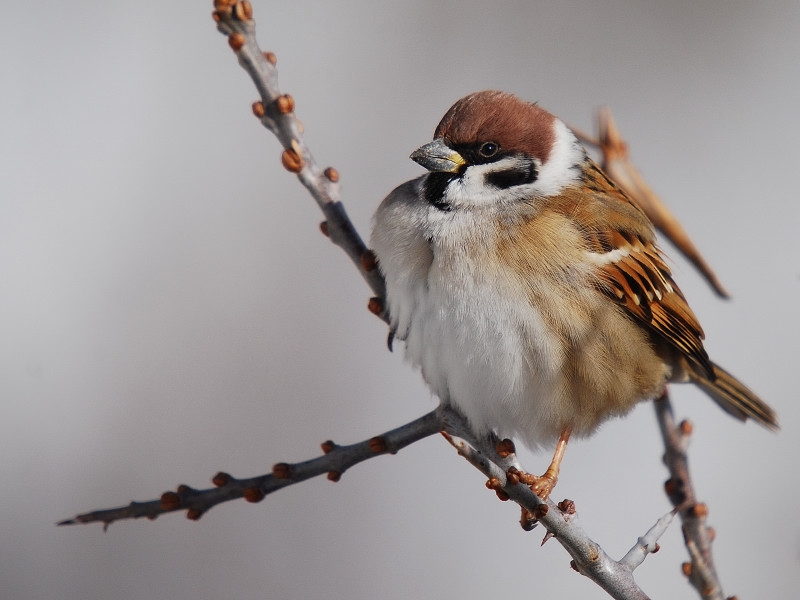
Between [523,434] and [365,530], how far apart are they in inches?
67.5

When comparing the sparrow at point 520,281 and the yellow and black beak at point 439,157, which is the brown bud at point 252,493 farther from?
the yellow and black beak at point 439,157

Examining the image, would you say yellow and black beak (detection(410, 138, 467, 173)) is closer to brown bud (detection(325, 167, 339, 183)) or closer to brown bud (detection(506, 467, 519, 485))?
brown bud (detection(325, 167, 339, 183))

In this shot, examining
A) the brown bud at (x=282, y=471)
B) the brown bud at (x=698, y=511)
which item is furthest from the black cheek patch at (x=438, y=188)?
the brown bud at (x=698, y=511)

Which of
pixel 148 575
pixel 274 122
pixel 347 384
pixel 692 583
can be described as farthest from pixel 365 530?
pixel 274 122

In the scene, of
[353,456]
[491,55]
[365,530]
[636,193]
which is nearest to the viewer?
[353,456]

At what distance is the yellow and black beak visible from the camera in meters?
2.25

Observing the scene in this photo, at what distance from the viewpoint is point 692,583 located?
2.18m

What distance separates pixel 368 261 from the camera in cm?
221

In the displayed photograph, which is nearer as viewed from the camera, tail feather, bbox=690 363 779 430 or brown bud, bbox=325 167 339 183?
brown bud, bbox=325 167 339 183

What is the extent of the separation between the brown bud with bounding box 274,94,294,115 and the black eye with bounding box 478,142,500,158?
655 millimetres

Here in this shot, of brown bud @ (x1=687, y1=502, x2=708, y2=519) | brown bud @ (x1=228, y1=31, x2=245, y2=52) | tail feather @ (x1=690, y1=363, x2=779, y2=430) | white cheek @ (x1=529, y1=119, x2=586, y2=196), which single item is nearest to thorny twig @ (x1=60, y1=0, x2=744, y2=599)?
brown bud @ (x1=228, y1=31, x2=245, y2=52)

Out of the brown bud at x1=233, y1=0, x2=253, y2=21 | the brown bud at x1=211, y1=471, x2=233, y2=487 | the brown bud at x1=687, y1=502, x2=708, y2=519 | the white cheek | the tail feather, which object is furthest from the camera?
the tail feather

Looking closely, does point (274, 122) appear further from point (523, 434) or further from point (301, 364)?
point (301, 364)

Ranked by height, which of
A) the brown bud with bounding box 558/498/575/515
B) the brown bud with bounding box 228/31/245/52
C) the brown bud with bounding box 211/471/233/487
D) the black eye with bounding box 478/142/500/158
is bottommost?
the brown bud with bounding box 558/498/575/515
